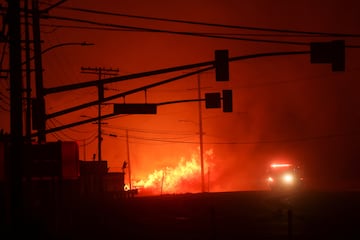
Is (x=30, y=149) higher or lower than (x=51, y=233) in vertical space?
higher

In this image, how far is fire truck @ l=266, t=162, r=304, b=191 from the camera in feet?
187

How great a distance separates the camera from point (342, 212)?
121 feet

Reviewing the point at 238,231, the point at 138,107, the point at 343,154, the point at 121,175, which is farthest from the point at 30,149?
the point at 343,154

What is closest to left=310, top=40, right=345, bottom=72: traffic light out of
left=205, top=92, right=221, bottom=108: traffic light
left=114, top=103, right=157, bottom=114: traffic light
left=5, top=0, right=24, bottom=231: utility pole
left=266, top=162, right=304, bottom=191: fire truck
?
left=205, top=92, right=221, bottom=108: traffic light

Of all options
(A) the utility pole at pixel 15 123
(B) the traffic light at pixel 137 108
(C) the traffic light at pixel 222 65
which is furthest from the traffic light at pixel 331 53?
(A) the utility pole at pixel 15 123

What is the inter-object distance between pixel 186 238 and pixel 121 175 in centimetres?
6635

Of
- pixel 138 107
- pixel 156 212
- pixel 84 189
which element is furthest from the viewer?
pixel 84 189

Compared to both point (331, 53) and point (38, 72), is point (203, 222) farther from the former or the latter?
point (331, 53)

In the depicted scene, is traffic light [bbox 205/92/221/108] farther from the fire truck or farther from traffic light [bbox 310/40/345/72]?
the fire truck

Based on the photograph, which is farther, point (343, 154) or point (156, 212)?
point (343, 154)

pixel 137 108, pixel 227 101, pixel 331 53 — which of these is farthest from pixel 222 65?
pixel 137 108

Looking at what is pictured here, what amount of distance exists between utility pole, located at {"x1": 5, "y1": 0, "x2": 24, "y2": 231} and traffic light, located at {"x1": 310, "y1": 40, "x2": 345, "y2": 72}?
29.0 feet

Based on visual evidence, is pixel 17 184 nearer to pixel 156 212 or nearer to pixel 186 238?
pixel 186 238

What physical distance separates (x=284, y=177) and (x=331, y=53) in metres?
37.0
